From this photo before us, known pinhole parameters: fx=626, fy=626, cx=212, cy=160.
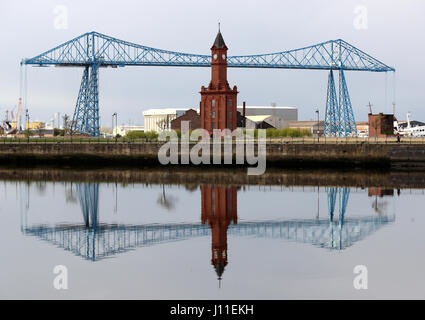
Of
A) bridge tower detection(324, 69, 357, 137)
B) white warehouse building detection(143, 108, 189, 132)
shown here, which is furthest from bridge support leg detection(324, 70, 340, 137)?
white warehouse building detection(143, 108, 189, 132)

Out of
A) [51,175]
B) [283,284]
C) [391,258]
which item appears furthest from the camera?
[51,175]

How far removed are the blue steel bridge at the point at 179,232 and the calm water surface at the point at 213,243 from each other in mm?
54

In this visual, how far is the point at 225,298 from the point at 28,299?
5.30 meters

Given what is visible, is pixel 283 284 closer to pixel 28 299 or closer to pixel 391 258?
pixel 391 258

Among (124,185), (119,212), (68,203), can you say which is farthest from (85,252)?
(124,185)

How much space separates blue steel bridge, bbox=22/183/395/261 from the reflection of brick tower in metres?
0.50

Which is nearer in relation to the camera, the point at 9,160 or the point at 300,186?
the point at 300,186

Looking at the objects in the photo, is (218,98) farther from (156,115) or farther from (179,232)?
(156,115)

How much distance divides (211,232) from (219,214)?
534 cm

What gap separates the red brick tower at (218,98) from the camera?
81.6 meters

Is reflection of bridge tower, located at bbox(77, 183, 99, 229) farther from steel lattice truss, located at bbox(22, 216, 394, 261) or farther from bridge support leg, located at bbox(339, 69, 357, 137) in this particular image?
bridge support leg, located at bbox(339, 69, 357, 137)

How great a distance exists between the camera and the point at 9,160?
68312 millimetres
